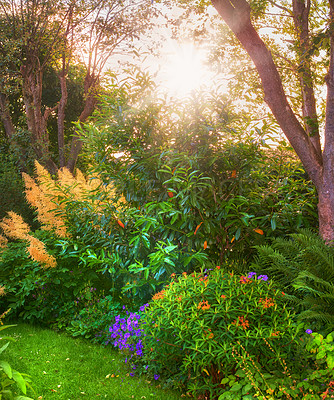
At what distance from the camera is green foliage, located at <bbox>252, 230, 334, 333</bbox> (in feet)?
9.36

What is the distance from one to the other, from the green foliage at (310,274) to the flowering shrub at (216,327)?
7.8 inches

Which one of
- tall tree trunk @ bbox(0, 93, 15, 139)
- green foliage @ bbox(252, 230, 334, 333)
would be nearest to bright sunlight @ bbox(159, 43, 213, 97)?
green foliage @ bbox(252, 230, 334, 333)

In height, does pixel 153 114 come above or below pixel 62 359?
above

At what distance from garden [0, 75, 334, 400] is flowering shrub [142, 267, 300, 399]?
2cm

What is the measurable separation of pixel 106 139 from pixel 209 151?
1.23m

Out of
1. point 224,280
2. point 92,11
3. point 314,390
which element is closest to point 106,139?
point 224,280

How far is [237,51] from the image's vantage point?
7.23 metres

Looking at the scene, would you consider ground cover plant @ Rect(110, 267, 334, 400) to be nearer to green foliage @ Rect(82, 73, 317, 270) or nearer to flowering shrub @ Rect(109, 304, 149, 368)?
flowering shrub @ Rect(109, 304, 149, 368)

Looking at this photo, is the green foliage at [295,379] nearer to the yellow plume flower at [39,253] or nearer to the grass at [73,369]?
the grass at [73,369]

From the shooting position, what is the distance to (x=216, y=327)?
9.50 ft

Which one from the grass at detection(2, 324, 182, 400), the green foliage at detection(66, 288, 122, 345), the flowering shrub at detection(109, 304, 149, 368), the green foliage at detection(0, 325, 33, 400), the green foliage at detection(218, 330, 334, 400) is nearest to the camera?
the green foliage at detection(218, 330, 334, 400)

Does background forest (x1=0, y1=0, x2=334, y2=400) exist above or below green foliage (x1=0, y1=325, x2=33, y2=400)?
above

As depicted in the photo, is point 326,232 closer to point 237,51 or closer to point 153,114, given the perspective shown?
point 153,114

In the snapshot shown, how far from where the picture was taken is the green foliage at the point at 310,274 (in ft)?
9.36
